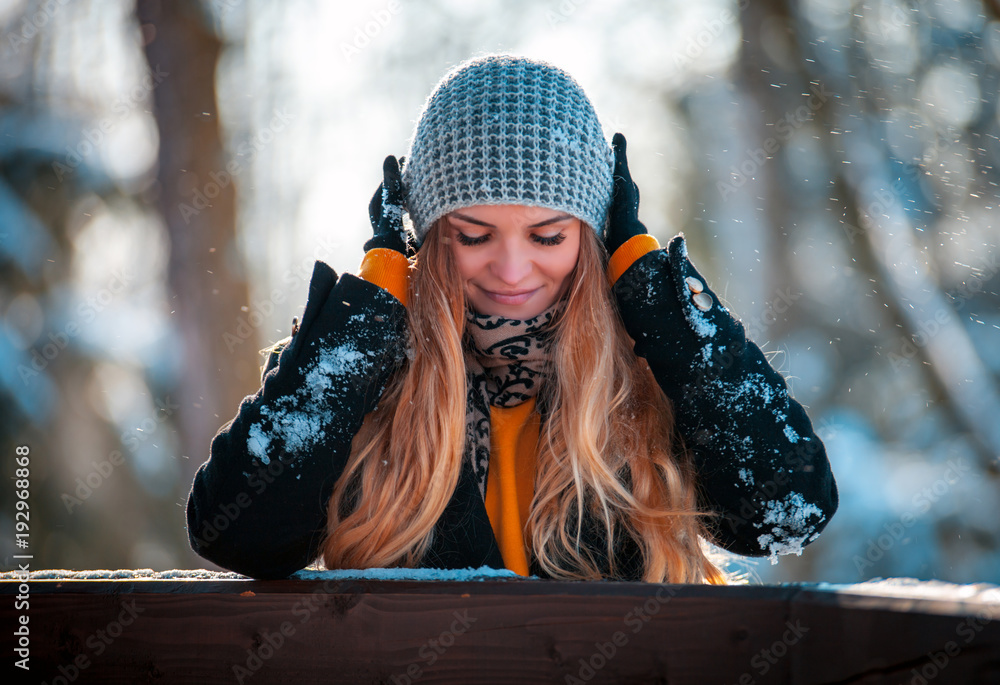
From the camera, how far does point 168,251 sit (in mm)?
4727

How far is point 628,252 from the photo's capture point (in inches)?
68.0

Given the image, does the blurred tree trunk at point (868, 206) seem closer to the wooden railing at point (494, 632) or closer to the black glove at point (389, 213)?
the black glove at point (389, 213)

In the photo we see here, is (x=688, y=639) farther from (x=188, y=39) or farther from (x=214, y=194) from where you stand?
(x=188, y=39)

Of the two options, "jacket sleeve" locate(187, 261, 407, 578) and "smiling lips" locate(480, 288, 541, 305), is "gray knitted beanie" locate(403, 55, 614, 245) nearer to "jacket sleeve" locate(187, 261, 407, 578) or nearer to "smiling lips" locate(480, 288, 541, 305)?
"smiling lips" locate(480, 288, 541, 305)

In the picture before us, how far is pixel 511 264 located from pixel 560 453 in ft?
1.51

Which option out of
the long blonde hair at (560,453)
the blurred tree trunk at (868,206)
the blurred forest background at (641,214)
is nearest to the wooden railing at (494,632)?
the long blonde hair at (560,453)

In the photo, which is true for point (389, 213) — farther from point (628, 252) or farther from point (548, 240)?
point (628, 252)

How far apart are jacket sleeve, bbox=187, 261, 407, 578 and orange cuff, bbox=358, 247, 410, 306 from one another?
0.12 meters

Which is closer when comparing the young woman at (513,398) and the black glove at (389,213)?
the young woman at (513,398)

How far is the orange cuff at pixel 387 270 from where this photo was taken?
170cm

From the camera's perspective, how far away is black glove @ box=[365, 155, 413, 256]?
1.81 m

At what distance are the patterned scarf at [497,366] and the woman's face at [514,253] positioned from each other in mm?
35

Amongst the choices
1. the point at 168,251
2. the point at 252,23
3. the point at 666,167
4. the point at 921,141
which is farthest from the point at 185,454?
the point at 921,141

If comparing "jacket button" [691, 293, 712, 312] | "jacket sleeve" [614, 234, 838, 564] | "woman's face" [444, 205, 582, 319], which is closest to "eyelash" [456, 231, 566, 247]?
"woman's face" [444, 205, 582, 319]
